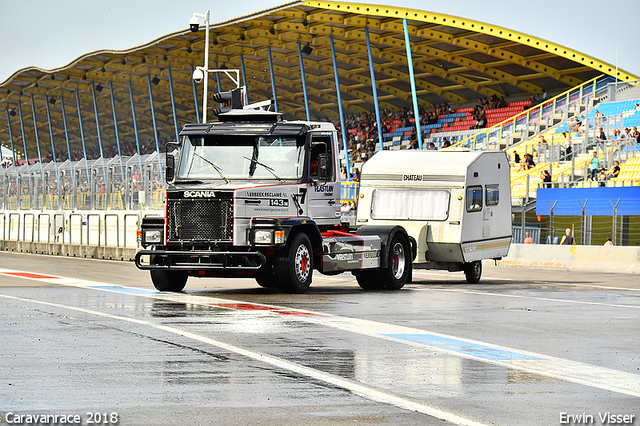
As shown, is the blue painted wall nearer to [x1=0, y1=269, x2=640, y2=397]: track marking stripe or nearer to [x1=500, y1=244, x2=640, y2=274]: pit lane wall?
[x1=500, y1=244, x2=640, y2=274]: pit lane wall

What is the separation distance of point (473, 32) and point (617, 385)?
40.8 metres

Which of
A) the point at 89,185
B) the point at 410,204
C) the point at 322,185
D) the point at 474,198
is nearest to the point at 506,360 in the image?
the point at 322,185

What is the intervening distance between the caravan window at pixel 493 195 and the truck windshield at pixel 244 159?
21.6 ft

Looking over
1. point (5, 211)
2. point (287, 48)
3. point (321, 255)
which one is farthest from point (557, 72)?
point (321, 255)

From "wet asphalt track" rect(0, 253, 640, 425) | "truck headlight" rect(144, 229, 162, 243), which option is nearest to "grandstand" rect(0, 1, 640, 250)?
"truck headlight" rect(144, 229, 162, 243)

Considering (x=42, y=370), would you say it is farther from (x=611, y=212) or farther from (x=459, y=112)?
(x=459, y=112)

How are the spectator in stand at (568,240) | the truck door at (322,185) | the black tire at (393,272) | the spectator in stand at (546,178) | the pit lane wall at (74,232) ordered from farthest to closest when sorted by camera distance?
the pit lane wall at (74,232), the spectator in stand at (546,178), the spectator in stand at (568,240), the black tire at (393,272), the truck door at (322,185)

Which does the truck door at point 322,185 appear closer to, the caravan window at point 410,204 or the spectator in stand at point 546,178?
the caravan window at point 410,204

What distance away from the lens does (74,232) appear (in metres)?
39.2

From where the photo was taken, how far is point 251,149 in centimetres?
1850

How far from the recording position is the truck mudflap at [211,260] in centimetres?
1753

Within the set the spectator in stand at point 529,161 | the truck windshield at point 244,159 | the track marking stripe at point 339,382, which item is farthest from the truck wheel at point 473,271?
the spectator in stand at point 529,161

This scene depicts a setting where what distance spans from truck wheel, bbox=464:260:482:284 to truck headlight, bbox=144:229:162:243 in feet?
25.8

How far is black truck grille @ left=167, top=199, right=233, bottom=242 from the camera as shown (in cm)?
1777
